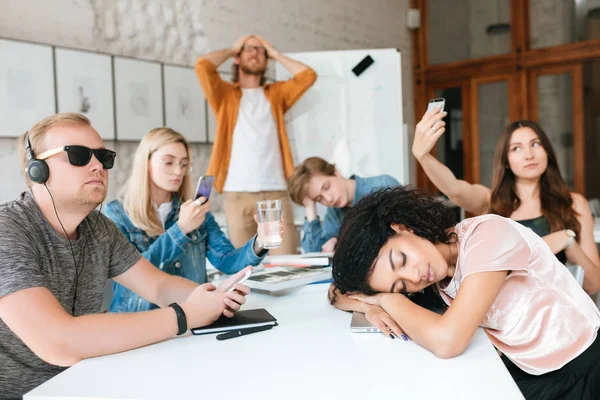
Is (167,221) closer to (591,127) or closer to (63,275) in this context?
(63,275)

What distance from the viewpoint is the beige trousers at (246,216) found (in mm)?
3492

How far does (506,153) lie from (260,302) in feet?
4.85

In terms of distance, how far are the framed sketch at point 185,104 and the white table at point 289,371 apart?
9.58 ft

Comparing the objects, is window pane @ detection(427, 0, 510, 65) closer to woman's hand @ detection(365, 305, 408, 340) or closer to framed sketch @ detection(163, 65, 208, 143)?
framed sketch @ detection(163, 65, 208, 143)

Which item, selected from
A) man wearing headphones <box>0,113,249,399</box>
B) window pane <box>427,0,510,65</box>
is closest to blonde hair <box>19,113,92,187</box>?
man wearing headphones <box>0,113,249,399</box>

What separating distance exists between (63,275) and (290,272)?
0.78 meters

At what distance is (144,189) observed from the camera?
6.78ft

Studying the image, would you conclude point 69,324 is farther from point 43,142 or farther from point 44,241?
point 43,142

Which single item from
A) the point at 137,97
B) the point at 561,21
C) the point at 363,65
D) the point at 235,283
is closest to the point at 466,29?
the point at 561,21

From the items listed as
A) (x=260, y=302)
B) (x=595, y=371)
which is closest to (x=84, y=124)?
(x=260, y=302)

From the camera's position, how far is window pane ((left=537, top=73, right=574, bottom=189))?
5344 millimetres

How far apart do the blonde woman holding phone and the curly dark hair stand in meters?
0.66

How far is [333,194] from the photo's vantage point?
107 inches

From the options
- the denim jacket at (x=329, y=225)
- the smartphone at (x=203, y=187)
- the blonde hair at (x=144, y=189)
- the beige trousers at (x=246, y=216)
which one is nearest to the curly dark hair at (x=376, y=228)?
the smartphone at (x=203, y=187)
